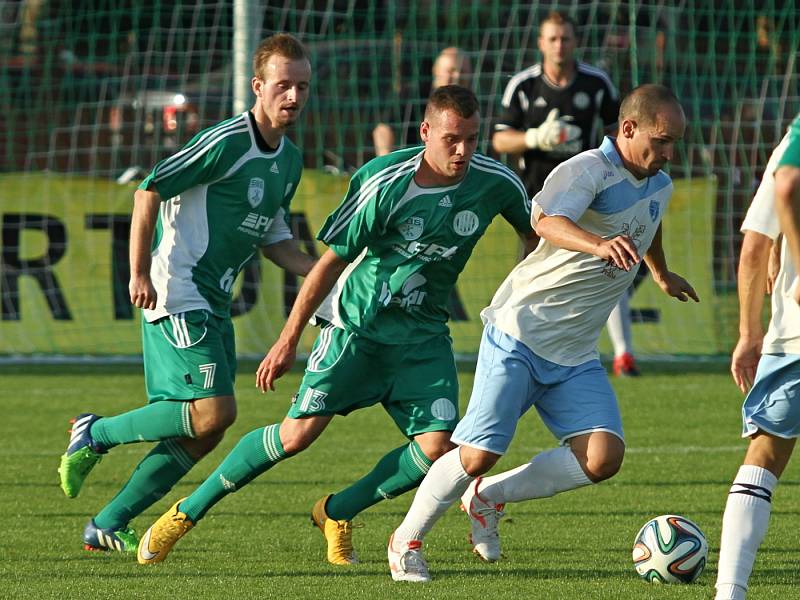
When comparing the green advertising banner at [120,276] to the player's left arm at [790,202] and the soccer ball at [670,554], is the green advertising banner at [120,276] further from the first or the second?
the player's left arm at [790,202]

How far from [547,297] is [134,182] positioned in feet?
23.9

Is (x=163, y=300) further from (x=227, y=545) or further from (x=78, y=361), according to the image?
(x=78, y=361)

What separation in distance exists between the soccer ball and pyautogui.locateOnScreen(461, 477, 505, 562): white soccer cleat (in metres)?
0.55

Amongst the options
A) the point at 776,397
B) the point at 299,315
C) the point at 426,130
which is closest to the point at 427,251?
the point at 426,130

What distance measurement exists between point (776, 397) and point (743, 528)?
379 mm

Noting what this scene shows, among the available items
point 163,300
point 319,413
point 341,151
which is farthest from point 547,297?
point 341,151

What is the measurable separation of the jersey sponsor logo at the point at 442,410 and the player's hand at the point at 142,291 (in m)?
1.08

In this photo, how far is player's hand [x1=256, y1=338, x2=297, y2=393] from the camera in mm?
5008

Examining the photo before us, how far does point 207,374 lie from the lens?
5.52 m

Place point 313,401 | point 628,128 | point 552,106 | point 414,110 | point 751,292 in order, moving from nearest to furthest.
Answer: point 751,292
point 628,128
point 313,401
point 552,106
point 414,110

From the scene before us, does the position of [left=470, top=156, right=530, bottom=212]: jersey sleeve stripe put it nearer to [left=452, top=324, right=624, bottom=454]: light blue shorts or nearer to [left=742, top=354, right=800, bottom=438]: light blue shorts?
[left=452, top=324, right=624, bottom=454]: light blue shorts

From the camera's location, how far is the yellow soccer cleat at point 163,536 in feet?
17.4

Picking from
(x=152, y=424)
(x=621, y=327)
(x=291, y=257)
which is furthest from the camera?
(x=621, y=327)

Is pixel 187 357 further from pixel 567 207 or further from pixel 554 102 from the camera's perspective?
pixel 554 102
